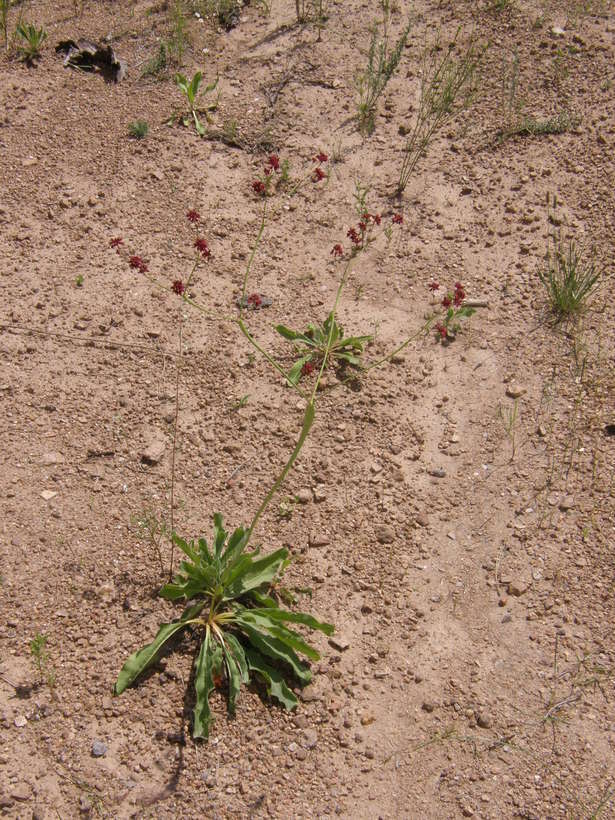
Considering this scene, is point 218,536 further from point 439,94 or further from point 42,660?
point 439,94

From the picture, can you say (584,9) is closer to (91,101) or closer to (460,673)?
(91,101)

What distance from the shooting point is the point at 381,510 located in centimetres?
332

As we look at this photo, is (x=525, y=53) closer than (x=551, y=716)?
No

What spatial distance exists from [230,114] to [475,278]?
2.06 metres

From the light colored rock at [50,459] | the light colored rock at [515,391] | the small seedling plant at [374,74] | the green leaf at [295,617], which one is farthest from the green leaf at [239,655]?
the small seedling plant at [374,74]

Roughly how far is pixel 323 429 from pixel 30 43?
3.67 meters

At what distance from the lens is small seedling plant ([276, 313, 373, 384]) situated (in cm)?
372

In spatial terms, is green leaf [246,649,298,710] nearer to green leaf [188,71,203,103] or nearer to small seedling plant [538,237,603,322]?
small seedling plant [538,237,603,322]

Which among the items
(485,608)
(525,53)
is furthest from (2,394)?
(525,53)

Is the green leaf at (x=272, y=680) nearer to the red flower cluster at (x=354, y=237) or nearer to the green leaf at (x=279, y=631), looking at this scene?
the green leaf at (x=279, y=631)

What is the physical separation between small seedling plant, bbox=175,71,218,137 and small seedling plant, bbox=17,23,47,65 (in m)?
1.06

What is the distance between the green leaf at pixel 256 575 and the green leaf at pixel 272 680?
0.23 metres

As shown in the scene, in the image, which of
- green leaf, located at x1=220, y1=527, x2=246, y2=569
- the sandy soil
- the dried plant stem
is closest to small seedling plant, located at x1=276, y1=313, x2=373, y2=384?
the sandy soil

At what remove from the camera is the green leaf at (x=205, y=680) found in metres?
2.61
